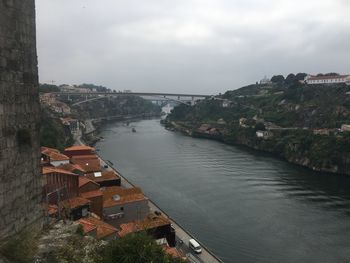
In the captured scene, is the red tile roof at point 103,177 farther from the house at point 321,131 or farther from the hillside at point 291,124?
the house at point 321,131

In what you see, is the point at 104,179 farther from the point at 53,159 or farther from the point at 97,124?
the point at 97,124

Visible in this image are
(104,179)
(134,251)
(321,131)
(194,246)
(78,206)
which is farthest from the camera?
(321,131)

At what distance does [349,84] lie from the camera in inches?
2051

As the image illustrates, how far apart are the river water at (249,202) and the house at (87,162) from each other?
2856 millimetres

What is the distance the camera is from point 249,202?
20594 millimetres

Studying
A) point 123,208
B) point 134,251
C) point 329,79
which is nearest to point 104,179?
point 123,208

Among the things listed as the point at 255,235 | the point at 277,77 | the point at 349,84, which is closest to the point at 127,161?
the point at 255,235

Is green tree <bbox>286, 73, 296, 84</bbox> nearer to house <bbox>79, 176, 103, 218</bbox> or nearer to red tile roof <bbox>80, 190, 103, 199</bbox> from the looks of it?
house <bbox>79, 176, 103, 218</bbox>

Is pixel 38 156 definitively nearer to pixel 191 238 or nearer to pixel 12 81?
pixel 12 81

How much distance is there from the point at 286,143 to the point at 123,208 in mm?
Result: 26207

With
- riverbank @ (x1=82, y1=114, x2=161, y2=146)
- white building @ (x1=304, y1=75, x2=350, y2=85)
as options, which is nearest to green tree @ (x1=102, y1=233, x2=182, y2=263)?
riverbank @ (x1=82, y1=114, x2=161, y2=146)

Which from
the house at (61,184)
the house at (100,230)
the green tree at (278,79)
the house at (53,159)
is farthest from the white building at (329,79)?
the house at (100,230)

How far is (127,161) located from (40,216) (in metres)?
28.4

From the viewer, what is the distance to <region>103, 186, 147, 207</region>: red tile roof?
16.0 meters
